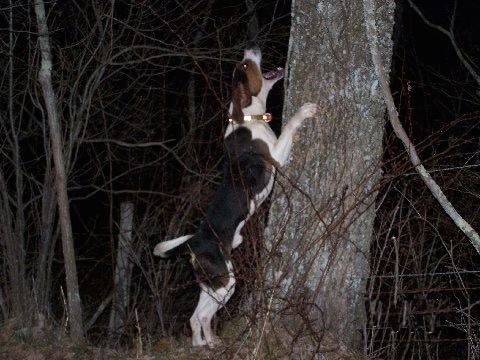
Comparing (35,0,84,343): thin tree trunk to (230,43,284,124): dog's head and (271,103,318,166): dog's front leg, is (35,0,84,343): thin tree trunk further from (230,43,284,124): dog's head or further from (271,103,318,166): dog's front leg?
(271,103,318,166): dog's front leg

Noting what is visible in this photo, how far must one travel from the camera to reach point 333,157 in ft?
15.7

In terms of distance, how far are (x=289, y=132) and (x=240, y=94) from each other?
3.78 feet

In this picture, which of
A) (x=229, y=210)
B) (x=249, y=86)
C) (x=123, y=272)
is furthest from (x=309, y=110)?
(x=123, y=272)

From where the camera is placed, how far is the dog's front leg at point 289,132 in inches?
189

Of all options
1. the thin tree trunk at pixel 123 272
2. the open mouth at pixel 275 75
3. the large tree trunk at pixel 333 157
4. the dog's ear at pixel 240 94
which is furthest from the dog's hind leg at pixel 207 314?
the thin tree trunk at pixel 123 272

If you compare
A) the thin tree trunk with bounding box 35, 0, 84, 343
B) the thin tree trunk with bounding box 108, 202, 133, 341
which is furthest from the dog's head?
the thin tree trunk with bounding box 108, 202, 133, 341

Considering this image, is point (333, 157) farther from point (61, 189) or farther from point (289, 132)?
point (61, 189)

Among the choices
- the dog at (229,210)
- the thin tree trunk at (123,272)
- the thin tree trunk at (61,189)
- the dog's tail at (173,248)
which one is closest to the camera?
Answer: the dog at (229,210)

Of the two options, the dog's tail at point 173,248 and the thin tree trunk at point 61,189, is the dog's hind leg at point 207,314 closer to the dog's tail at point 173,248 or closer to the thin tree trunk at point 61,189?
the dog's tail at point 173,248

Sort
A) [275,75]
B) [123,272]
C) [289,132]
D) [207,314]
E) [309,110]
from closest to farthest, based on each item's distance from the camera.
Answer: [309,110] < [289,132] < [207,314] < [275,75] < [123,272]

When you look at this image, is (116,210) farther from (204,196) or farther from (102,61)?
(102,61)

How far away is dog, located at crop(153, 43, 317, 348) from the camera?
553 centimetres

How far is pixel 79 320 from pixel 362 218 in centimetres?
323

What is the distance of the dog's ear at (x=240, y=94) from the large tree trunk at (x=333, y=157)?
1077mm
